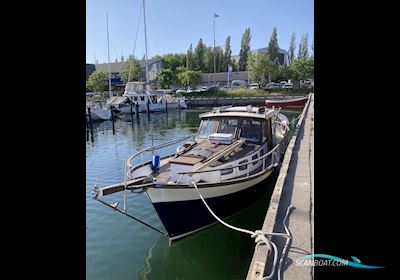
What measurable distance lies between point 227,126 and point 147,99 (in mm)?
35298

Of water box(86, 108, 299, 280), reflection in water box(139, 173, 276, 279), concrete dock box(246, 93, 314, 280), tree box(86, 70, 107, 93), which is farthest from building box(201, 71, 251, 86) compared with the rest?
reflection in water box(139, 173, 276, 279)

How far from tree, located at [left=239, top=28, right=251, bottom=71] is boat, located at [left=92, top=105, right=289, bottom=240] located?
83687 millimetres

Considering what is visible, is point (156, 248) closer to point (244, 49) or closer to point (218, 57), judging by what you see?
point (218, 57)

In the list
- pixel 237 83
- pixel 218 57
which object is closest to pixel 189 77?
pixel 237 83

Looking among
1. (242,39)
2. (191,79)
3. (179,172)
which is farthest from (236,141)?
(242,39)

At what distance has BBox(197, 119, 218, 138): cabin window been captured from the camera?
10.5 m

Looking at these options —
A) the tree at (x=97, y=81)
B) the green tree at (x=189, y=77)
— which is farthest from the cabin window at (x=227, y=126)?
the green tree at (x=189, y=77)

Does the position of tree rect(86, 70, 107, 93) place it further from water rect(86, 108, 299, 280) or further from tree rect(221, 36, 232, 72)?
water rect(86, 108, 299, 280)

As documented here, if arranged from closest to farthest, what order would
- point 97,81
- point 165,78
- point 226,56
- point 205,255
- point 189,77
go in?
point 205,255, point 97,81, point 165,78, point 189,77, point 226,56

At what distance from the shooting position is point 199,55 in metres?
84.4
